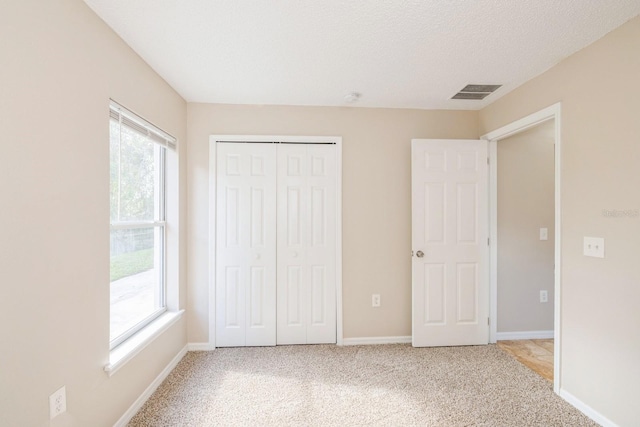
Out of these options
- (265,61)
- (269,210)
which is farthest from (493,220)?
(265,61)

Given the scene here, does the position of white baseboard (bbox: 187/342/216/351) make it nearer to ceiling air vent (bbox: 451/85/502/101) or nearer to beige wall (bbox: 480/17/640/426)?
beige wall (bbox: 480/17/640/426)

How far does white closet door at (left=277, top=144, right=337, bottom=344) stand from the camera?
2.93 meters

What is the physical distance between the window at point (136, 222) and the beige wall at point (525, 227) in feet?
10.9

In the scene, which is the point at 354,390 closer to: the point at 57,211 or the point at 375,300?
the point at 375,300

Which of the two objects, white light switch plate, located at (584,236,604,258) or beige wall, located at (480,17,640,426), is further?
white light switch plate, located at (584,236,604,258)

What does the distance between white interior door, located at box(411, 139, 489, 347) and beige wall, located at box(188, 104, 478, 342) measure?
15cm

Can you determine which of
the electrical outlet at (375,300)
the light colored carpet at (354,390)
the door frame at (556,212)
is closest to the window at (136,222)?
the light colored carpet at (354,390)

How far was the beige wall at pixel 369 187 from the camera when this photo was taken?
2934mm

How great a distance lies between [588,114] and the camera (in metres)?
1.92

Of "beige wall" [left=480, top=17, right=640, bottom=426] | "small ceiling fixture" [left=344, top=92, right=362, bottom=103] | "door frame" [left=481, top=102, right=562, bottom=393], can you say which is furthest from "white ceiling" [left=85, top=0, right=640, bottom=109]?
"door frame" [left=481, top=102, right=562, bottom=393]

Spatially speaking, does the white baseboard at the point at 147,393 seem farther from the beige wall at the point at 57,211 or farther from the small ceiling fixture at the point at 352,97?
the small ceiling fixture at the point at 352,97

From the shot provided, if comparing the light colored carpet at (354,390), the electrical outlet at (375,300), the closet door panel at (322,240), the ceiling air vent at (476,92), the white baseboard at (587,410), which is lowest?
the light colored carpet at (354,390)

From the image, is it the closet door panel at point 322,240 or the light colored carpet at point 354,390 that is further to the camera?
the closet door panel at point 322,240

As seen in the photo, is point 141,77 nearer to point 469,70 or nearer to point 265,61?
point 265,61
